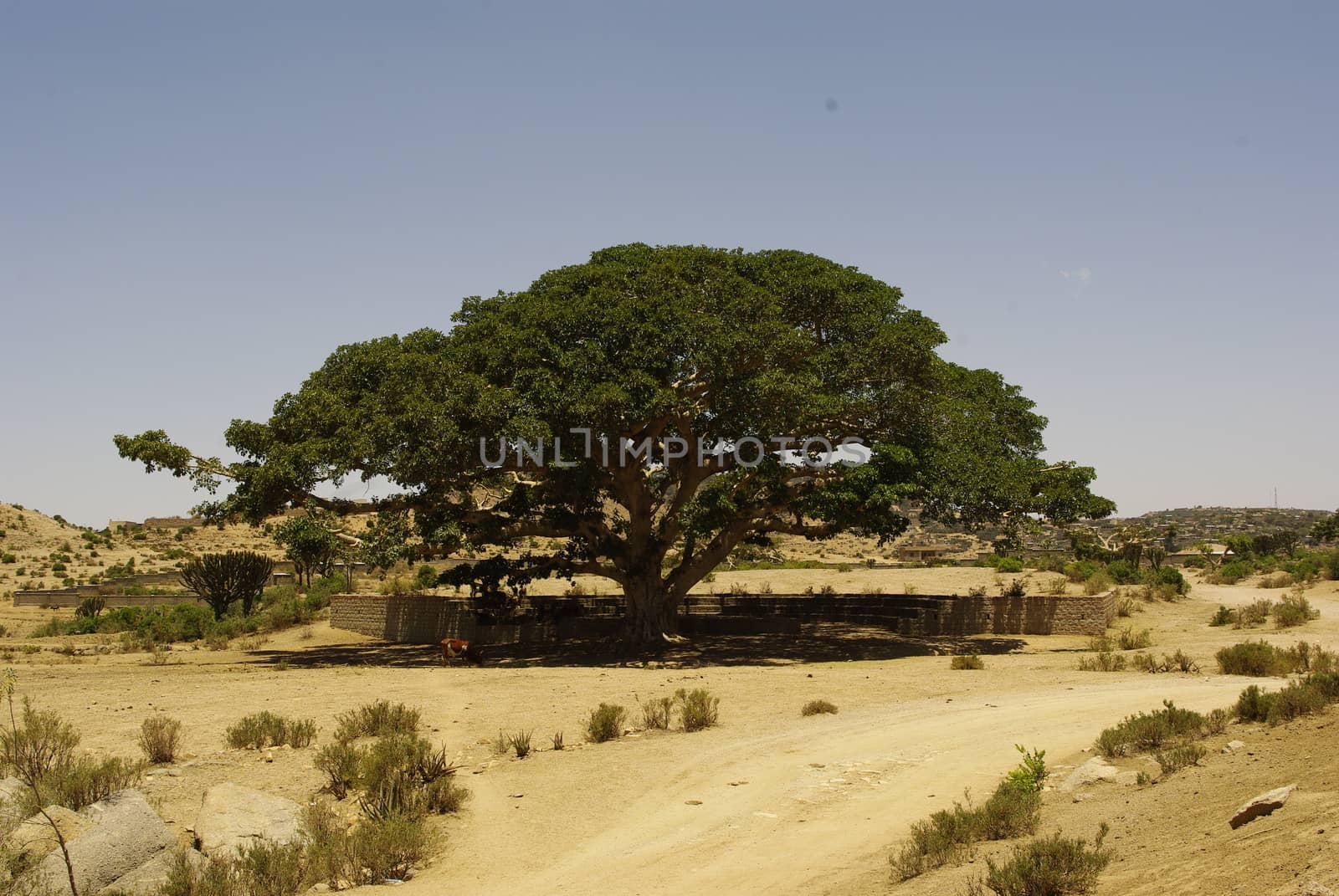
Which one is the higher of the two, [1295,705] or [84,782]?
[1295,705]

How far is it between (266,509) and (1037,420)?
65.6 feet

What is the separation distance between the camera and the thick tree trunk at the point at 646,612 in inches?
1034

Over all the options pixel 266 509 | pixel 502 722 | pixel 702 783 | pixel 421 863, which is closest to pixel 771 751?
pixel 702 783

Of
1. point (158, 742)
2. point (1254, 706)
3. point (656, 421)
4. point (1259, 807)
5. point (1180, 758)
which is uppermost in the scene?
point (656, 421)

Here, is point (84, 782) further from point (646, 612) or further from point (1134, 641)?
point (1134, 641)

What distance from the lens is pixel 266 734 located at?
12.8m

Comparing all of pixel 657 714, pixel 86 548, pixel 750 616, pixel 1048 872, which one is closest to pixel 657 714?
pixel 657 714

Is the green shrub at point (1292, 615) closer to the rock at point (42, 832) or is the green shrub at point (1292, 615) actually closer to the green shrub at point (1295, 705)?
the green shrub at point (1295, 705)

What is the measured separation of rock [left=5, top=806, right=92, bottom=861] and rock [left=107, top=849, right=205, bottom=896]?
0.63 meters

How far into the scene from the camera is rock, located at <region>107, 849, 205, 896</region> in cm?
816

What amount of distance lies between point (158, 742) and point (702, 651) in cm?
1507

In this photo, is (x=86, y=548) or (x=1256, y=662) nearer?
(x=1256, y=662)

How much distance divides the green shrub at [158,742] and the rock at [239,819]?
2.05m

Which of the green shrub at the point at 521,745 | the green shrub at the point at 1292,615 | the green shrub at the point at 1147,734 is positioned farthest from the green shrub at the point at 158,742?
the green shrub at the point at 1292,615
